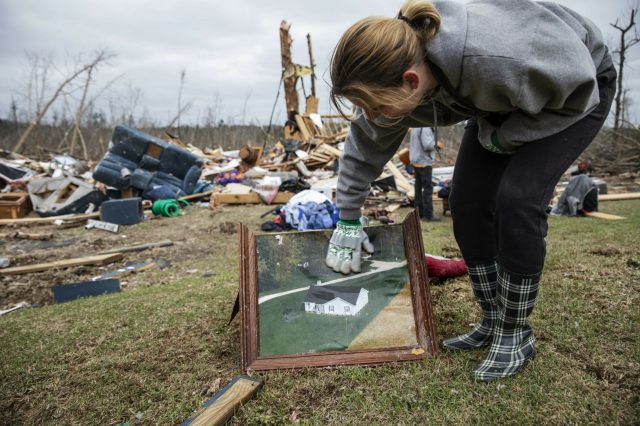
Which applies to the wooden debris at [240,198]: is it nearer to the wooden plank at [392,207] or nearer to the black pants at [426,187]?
the wooden plank at [392,207]

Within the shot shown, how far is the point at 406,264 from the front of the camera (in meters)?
2.05

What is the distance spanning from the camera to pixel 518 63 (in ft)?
4.00

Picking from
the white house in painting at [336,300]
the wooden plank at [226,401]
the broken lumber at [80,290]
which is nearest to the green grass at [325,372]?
the wooden plank at [226,401]

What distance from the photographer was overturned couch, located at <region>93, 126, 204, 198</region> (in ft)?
26.8

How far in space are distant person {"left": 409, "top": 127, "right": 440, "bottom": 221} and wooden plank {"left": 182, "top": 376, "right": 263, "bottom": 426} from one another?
5.24 m

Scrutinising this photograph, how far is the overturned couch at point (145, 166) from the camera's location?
26.8 ft

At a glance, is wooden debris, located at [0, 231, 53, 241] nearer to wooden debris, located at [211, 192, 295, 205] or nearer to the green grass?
wooden debris, located at [211, 192, 295, 205]

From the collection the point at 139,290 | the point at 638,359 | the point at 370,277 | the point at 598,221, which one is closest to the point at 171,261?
the point at 139,290

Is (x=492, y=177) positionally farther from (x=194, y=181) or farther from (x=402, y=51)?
(x=194, y=181)

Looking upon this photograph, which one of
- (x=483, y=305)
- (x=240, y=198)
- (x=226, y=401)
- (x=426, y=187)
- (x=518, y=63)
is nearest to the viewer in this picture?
(x=518, y=63)

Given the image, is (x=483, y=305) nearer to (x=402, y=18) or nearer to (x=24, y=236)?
(x=402, y=18)

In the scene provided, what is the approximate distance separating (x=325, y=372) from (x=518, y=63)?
53.7 inches

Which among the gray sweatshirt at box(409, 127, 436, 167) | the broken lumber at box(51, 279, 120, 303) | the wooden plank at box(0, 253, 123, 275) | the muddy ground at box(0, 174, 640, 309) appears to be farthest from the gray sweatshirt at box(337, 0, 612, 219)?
the gray sweatshirt at box(409, 127, 436, 167)

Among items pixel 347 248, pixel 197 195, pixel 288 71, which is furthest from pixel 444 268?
pixel 288 71
